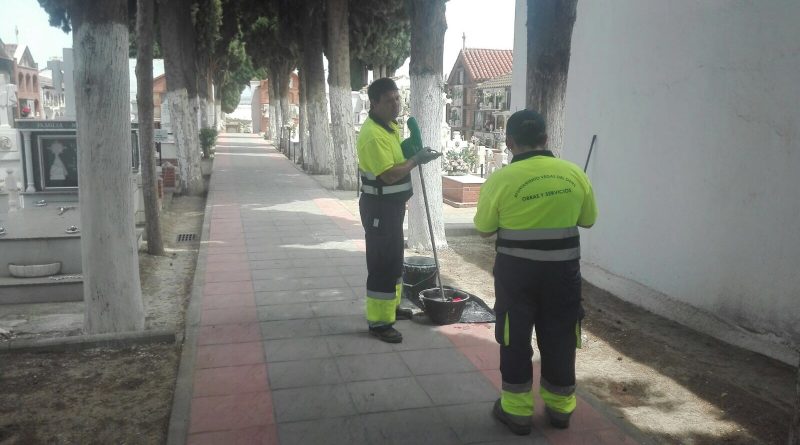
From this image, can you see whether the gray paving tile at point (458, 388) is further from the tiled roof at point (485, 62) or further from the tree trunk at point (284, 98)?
the tiled roof at point (485, 62)

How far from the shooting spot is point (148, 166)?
27.8ft

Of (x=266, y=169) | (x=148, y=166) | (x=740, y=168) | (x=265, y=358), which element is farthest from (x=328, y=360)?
(x=266, y=169)

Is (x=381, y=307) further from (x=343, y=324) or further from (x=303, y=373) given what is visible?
(x=303, y=373)

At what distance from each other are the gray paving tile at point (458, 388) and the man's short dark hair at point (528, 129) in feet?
Answer: 5.33

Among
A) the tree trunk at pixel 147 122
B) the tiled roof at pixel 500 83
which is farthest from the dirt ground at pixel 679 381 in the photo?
the tiled roof at pixel 500 83

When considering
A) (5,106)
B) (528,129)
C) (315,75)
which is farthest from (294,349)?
(315,75)

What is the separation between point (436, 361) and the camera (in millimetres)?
4688

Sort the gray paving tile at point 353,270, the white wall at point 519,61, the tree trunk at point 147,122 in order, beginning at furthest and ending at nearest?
the white wall at point 519,61 < the tree trunk at point 147,122 < the gray paving tile at point 353,270

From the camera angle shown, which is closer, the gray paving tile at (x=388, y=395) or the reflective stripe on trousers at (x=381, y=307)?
the gray paving tile at (x=388, y=395)

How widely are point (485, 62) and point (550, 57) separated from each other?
180 feet

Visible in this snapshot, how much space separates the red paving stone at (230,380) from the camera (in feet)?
13.7

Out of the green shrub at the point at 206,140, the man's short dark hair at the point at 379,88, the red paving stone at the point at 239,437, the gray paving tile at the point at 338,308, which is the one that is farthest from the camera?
the green shrub at the point at 206,140

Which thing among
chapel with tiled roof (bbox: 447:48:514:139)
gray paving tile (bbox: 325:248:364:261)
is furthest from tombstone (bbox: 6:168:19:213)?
chapel with tiled roof (bbox: 447:48:514:139)

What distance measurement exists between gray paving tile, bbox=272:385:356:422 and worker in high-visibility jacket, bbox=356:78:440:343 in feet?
3.08
